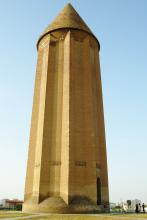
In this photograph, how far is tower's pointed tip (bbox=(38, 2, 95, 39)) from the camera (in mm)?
24897

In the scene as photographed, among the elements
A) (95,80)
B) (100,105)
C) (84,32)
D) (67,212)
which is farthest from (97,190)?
(84,32)

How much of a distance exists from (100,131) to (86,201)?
22.2 ft

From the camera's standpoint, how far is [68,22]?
2517cm

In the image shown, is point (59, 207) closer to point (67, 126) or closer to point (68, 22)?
point (67, 126)

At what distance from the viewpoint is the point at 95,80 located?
2502 centimetres

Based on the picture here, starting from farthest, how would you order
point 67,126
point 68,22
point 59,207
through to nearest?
point 68,22, point 67,126, point 59,207

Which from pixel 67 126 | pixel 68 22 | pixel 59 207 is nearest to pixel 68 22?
pixel 68 22

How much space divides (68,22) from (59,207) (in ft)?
55.8

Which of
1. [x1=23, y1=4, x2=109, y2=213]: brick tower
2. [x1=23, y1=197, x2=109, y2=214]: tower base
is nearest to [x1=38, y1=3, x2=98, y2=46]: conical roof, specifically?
[x1=23, y1=4, x2=109, y2=213]: brick tower

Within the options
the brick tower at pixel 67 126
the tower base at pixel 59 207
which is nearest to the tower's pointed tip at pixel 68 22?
the brick tower at pixel 67 126

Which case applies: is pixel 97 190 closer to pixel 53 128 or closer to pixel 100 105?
pixel 53 128

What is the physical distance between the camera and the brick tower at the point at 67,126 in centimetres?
1905

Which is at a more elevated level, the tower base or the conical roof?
the conical roof

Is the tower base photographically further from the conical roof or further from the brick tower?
the conical roof
